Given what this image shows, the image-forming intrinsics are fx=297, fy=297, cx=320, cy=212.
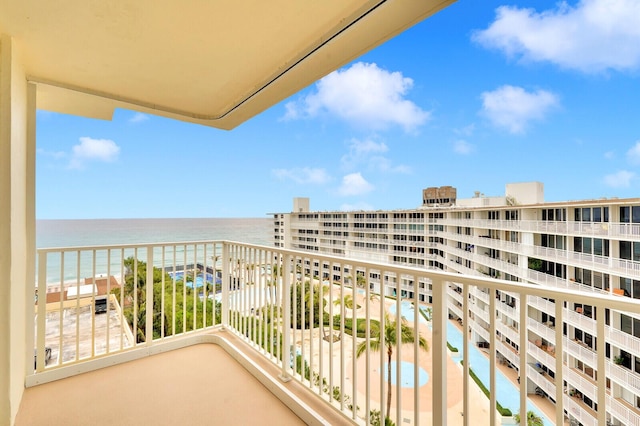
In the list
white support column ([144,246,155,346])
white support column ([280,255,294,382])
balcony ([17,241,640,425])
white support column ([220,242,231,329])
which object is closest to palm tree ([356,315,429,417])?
balcony ([17,241,640,425])

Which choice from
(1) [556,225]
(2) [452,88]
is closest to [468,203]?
(1) [556,225]

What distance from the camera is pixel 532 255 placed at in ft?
36.3

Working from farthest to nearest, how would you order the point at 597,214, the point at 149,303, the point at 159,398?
1. the point at 597,214
2. the point at 149,303
3. the point at 159,398

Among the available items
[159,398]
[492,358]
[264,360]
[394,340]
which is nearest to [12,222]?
[159,398]

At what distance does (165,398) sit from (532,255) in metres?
12.8

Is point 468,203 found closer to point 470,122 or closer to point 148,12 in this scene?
point 470,122

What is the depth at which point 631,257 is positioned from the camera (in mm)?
6852

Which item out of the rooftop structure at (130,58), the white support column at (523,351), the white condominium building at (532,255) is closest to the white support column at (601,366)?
the white condominium building at (532,255)

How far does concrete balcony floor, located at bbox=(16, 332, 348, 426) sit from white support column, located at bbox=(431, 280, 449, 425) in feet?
2.05

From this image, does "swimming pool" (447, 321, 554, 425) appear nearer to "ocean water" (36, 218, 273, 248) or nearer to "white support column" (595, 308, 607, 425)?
"white support column" (595, 308, 607, 425)

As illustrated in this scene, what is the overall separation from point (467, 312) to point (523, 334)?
0.19 meters

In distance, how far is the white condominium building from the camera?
136cm

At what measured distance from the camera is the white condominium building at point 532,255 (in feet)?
4.46

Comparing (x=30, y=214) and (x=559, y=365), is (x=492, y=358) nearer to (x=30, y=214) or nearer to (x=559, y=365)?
(x=559, y=365)
